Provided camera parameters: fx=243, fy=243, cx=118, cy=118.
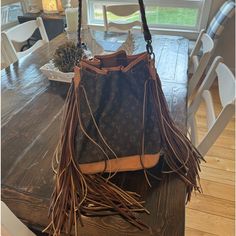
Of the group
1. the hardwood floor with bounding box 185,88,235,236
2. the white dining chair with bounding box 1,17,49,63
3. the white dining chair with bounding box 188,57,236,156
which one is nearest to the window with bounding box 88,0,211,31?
the white dining chair with bounding box 1,17,49,63

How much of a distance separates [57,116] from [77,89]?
1.19ft

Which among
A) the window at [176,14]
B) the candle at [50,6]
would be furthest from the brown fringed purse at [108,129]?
the candle at [50,6]

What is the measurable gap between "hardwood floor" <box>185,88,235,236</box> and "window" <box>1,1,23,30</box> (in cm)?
249

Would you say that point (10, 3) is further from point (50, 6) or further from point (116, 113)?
point (116, 113)

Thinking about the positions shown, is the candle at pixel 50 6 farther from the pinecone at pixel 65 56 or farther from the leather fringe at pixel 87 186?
the leather fringe at pixel 87 186

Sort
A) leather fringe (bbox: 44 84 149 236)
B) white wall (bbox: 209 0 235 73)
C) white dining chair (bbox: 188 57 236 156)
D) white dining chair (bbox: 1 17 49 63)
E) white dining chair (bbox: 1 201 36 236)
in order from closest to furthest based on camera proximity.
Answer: white dining chair (bbox: 1 201 36 236), leather fringe (bbox: 44 84 149 236), white dining chair (bbox: 188 57 236 156), white dining chair (bbox: 1 17 49 63), white wall (bbox: 209 0 235 73)

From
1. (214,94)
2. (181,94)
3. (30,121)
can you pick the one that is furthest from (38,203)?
(214,94)

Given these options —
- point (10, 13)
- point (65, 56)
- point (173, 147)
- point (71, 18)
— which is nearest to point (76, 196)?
point (173, 147)

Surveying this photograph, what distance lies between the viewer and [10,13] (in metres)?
2.72

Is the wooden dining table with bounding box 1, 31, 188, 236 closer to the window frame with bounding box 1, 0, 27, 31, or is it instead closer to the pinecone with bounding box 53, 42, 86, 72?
the pinecone with bounding box 53, 42, 86, 72

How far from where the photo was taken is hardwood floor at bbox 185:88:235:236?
1.33 m

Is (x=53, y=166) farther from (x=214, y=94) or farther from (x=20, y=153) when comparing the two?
(x=214, y=94)

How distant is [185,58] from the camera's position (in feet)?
4.73

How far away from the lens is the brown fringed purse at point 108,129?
59 cm
